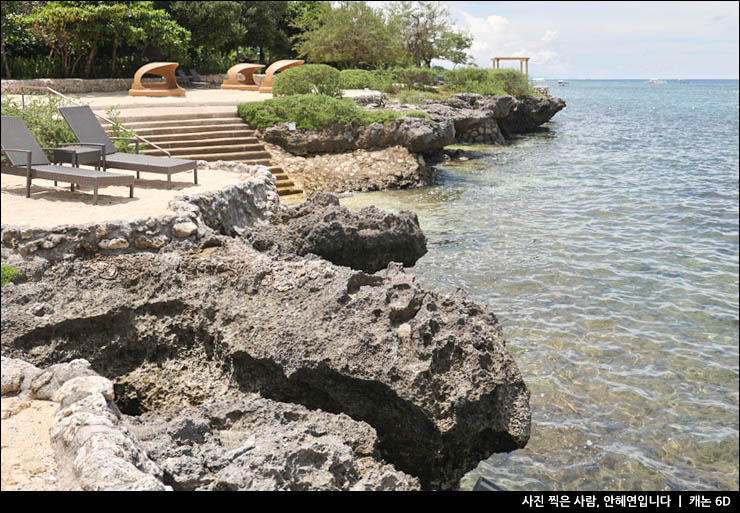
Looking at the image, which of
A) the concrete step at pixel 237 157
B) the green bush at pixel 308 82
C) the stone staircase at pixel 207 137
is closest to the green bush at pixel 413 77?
the green bush at pixel 308 82

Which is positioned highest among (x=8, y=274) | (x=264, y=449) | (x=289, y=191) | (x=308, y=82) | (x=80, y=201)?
(x=308, y=82)

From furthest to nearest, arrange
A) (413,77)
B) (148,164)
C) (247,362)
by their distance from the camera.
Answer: (413,77) → (148,164) → (247,362)

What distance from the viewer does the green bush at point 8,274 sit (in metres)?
5.81

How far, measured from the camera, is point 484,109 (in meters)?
29.4

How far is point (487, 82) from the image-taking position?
3341 centimetres

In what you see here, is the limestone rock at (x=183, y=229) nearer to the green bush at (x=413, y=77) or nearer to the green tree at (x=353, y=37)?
the green bush at (x=413, y=77)

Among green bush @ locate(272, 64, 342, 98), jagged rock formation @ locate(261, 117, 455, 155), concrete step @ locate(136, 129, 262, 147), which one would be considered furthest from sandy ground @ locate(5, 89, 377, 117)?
jagged rock formation @ locate(261, 117, 455, 155)

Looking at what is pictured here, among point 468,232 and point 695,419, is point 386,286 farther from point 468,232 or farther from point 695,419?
point 468,232

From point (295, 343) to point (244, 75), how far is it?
82.8 feet

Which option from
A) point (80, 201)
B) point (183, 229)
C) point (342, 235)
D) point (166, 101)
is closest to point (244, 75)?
point (166, 101)

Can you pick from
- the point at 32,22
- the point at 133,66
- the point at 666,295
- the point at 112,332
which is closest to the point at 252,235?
the point at 112,332

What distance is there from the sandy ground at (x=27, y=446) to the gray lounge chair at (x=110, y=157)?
5.68m

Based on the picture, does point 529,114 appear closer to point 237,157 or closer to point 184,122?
point 237,157

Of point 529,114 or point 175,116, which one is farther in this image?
point 529,114
